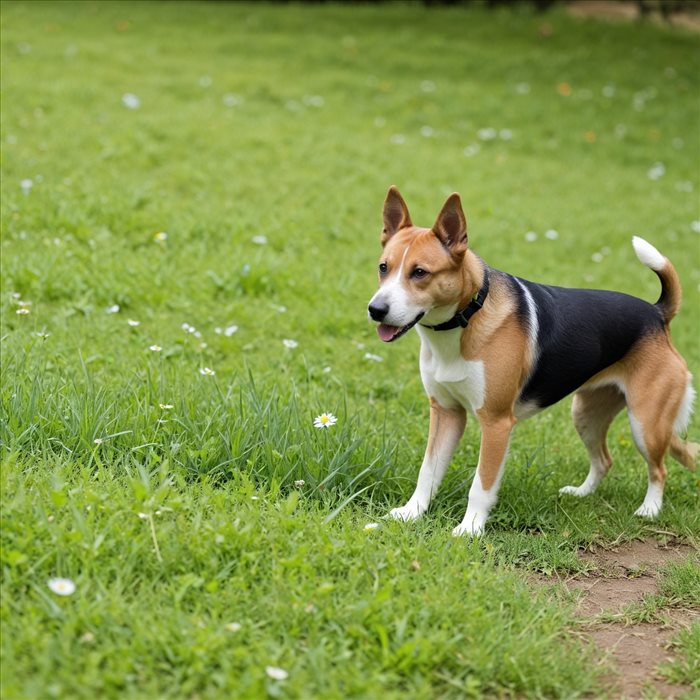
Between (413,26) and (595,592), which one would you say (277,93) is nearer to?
(413,26)

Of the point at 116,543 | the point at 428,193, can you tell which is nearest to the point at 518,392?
the point at 116,543

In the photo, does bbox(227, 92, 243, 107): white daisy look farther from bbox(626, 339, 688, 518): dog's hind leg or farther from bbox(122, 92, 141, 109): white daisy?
bbox(626, 339, 688, 518): dog's hind leg

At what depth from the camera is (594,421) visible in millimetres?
5164

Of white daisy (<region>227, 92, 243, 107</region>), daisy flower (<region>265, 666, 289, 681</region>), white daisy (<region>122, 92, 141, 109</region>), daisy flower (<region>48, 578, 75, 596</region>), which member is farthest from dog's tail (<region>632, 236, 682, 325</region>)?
white daisy (<region>227, 92, 243, 107</region>)

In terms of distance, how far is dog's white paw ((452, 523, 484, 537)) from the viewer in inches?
169

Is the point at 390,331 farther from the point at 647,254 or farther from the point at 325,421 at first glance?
the point at 647,254

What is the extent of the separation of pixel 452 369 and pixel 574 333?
2.27 feet

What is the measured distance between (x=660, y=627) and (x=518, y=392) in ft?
4.07

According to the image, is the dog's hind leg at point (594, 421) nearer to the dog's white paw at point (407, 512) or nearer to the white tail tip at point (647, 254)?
the white tail tip at point (647, 254)

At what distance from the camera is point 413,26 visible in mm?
17828

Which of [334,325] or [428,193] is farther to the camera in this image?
[428,193]

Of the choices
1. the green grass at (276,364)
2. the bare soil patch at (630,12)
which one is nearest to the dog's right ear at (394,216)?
the green grass at (276,364)

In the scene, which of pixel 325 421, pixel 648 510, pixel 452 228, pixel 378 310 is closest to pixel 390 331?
pixel 378 310

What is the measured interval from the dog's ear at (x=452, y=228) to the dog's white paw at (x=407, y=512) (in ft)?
4.02
